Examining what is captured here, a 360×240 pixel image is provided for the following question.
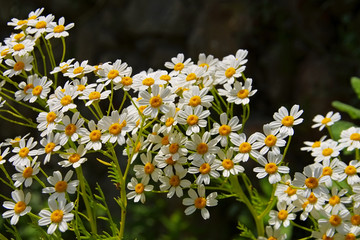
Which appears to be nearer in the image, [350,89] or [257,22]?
[350,89]

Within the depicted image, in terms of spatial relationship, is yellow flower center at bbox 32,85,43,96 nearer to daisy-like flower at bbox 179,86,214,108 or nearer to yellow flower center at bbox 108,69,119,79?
yellow flower center at bbox 108,69,119,79

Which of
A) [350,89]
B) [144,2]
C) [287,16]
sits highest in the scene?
[144,2]

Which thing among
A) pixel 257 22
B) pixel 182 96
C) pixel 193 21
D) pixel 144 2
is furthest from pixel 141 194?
pixel 144 2

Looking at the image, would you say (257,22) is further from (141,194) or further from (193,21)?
(141,194)

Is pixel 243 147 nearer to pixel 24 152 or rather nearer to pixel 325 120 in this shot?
pixel 325 120

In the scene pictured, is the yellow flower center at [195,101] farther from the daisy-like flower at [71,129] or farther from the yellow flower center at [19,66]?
the yellow flower center at [19,66]

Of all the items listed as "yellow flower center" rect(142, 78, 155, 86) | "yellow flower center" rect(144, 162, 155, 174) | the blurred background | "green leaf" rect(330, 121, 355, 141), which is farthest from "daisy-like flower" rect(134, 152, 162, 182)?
the blurred background

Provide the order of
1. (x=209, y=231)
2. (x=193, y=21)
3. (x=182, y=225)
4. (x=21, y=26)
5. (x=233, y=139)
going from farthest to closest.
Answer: (x=193, y=21)
(x=209, y=231)
(x=182, y=225)
(x=21, y=26)
(x=233, y=139)

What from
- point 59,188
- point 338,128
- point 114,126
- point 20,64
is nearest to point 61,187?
point 59,188
